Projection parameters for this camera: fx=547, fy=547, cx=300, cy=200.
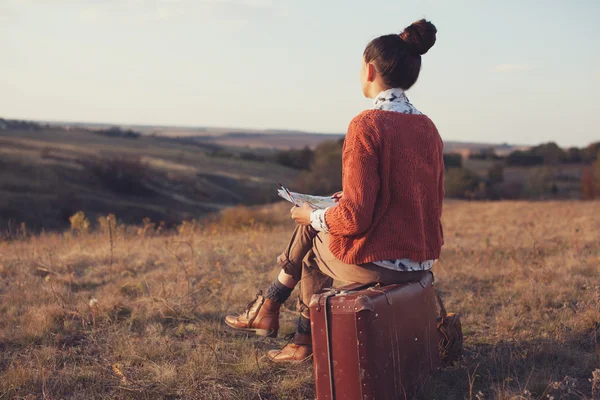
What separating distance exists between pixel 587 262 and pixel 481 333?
244 cm

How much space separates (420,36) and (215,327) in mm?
2510

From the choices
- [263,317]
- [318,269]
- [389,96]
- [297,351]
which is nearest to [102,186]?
[263,317]

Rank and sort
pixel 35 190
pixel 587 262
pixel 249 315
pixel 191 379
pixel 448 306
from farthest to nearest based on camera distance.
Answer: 1. pixel 35 190
2. pixel 587 262
3. pixel 448 306
4. pixel 249 315
5. pixel 191 379

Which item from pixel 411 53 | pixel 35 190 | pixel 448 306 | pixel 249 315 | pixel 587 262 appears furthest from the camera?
pixel 35 190

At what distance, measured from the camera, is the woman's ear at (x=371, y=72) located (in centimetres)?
275

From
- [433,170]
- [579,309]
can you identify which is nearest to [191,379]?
[433,170]

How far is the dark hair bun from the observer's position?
8.59 ft

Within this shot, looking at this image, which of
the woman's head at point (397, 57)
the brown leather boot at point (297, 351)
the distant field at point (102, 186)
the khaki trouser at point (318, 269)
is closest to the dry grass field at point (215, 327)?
the brown leather boot at point (297, 351)

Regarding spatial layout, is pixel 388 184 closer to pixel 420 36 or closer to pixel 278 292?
pixel 420 36

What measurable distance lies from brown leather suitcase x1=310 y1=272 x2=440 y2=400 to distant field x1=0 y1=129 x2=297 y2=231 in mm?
27739

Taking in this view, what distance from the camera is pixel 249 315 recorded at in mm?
3469

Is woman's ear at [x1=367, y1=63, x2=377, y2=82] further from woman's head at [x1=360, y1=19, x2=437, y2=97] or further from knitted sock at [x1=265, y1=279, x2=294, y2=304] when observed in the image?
knitted sock at [x1=265, y1=279, x2=294, y2=304]

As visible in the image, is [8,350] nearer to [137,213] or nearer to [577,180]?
[137,213]

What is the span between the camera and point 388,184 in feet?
8.80
